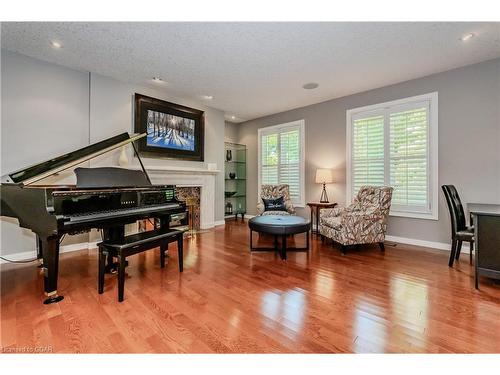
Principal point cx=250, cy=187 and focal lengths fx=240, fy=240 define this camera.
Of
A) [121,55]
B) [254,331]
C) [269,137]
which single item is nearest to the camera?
[254,331]

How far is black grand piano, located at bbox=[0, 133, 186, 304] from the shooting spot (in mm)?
2080

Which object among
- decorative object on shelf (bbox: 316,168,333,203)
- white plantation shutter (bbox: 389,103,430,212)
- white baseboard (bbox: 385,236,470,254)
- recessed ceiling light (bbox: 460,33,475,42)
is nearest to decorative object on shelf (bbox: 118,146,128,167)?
decorative object on shelf (bbox: 316,168,333,203)

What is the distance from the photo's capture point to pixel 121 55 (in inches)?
127

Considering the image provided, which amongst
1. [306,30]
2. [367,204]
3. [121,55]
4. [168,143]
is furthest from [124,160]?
[367,204]

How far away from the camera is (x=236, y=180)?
6.79 metres

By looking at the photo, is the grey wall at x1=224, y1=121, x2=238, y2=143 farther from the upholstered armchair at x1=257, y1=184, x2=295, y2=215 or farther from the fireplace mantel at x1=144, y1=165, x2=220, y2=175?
the upholstered armchair at x1=257, y1=184, x2=295, y2=215

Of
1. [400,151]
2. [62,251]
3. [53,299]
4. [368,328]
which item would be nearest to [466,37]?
[400,151]

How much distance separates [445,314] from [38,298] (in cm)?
349

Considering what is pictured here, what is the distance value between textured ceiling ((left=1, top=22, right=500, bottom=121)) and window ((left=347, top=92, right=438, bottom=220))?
508mm

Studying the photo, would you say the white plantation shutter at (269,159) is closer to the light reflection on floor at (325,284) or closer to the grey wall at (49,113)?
the grey wall at (49,113)

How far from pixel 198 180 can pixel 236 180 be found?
181 centimetres

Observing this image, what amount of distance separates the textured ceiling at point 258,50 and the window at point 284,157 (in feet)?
4.97

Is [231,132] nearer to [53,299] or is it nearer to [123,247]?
[123,247]
